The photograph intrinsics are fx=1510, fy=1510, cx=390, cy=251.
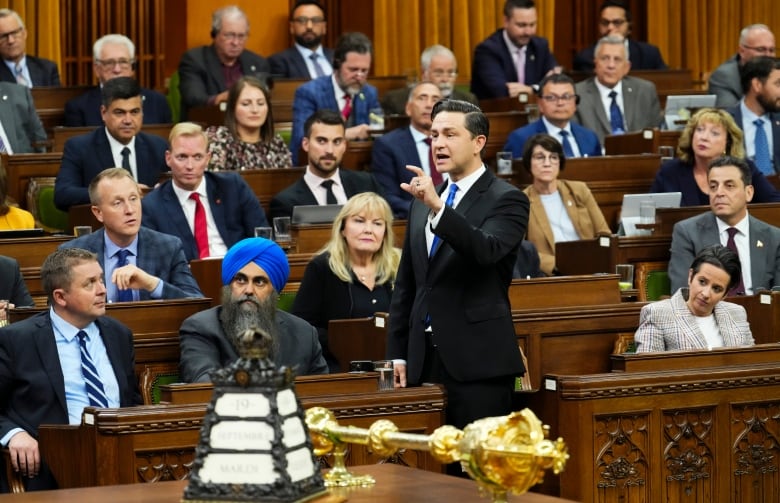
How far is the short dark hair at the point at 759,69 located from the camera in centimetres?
790

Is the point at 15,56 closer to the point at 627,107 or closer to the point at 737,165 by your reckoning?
the point at 627,107

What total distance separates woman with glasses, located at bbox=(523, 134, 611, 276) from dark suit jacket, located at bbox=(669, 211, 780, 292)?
2.58 feet

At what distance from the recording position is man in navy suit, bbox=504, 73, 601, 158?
775 centimetres

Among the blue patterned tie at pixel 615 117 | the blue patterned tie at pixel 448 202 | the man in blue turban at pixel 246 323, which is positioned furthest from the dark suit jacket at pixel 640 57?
the blue patterned tie at pixel 448 202

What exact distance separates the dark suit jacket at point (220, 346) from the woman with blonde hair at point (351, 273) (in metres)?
0.76

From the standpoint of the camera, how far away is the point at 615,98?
8.68 m

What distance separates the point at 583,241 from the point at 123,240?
2.06 m

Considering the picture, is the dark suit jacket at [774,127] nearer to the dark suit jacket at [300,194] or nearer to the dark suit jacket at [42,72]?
the dark suit jacket at [300,194]

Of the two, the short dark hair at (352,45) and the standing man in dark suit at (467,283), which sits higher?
the short dark hair at (352,45)

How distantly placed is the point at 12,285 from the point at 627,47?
598 centimetres

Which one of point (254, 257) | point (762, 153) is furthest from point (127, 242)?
point (762, 153)

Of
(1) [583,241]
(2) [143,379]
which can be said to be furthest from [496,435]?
(1) [583,241]

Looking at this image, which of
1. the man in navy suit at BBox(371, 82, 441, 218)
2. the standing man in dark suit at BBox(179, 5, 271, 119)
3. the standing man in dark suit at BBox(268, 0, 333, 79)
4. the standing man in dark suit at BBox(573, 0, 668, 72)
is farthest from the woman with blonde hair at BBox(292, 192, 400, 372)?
the standing man in dark suit at BBox(573, 0, 668, 72)

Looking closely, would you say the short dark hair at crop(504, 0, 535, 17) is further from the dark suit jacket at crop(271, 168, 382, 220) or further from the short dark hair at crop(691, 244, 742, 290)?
the short dark hair at crop(691, 244, 742, 290)
